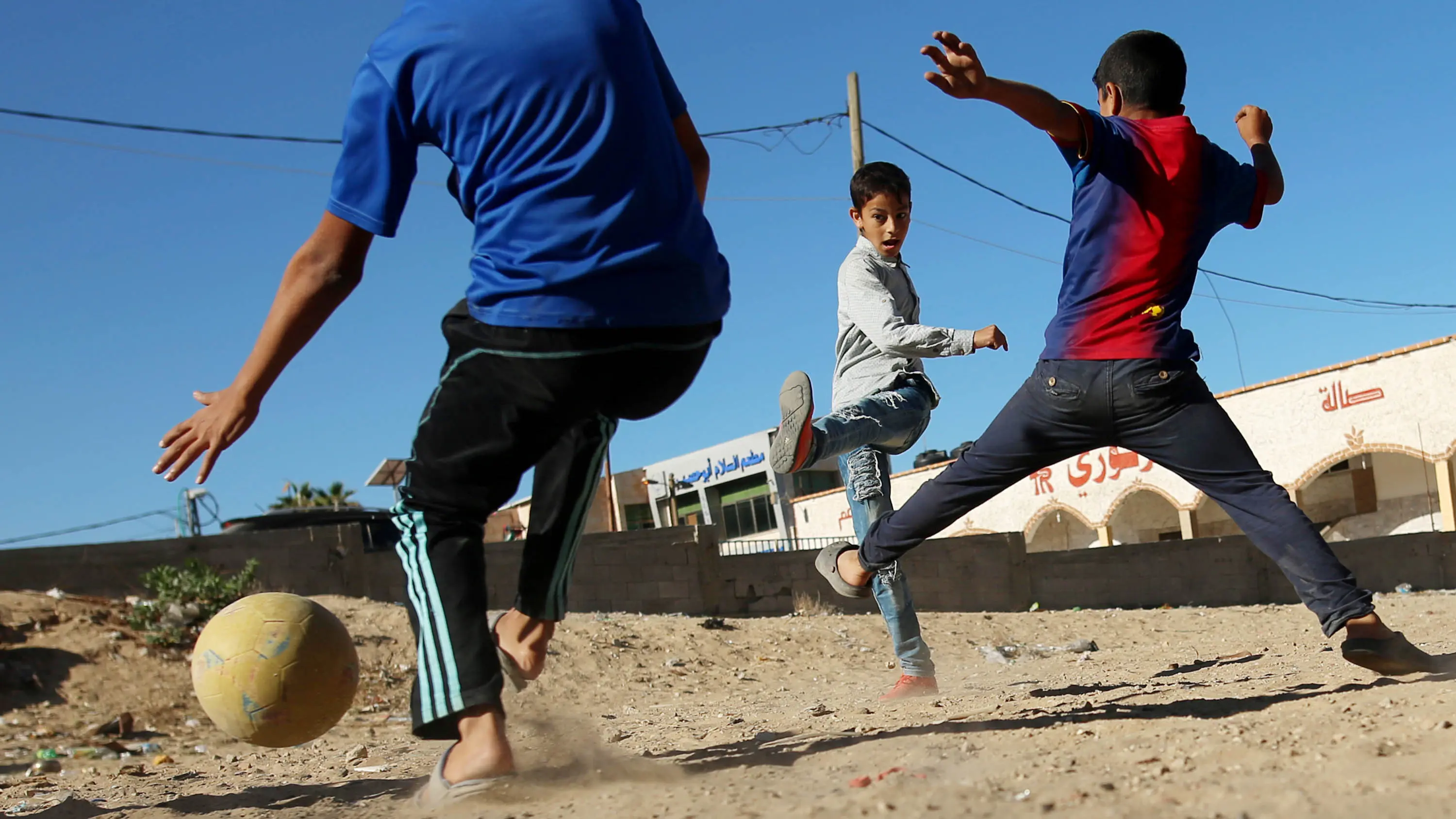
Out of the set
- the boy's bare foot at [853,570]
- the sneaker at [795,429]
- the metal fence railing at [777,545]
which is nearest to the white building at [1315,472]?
the metal fence railing at [777,545]

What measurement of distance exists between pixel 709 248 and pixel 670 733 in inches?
86.2

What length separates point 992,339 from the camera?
408 cm

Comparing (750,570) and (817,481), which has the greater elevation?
(817,481)

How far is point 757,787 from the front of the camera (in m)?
2.39

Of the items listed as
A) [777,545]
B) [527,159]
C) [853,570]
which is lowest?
[777,545]

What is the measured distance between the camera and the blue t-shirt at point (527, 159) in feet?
7.90

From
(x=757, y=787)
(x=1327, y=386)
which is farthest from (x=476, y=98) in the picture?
(x=1327, y=386)

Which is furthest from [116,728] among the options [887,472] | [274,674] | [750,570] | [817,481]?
[817,481]

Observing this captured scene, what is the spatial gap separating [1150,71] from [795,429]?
1767 mm

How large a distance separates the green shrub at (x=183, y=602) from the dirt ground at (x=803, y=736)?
0.52 ft

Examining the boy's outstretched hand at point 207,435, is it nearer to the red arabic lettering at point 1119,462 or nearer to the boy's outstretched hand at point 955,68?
the boy's outstretched hand at point 955,68

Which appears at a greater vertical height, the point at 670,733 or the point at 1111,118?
the point at 1111,118

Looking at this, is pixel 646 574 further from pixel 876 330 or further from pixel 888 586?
pixel 876 330

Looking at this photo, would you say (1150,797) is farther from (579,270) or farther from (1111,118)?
(1111,118)
